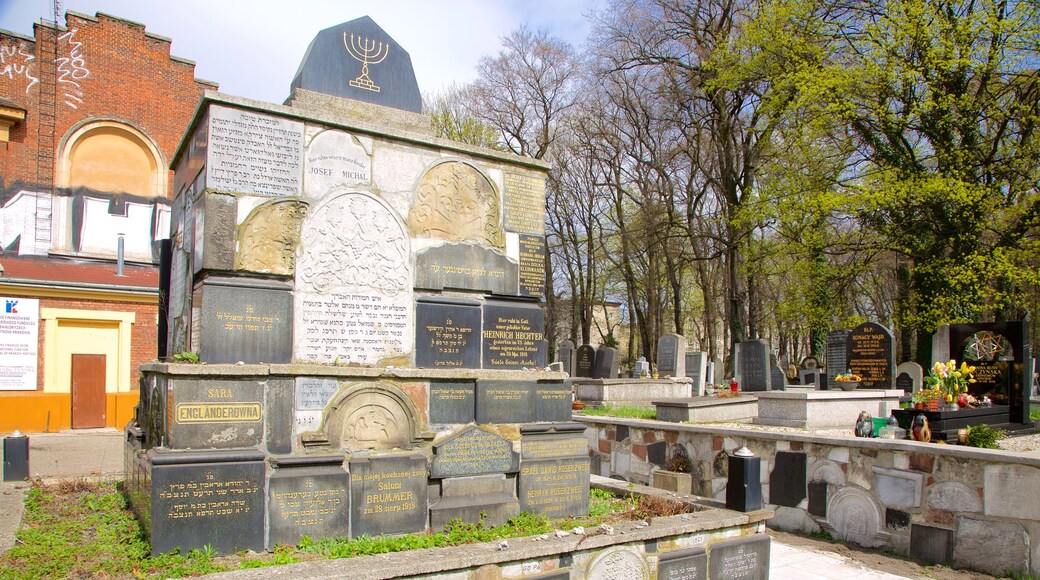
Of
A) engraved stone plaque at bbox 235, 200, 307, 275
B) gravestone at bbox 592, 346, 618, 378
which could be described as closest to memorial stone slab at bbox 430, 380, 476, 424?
engraved stone plaque at bbox 235, 200, 307, 275

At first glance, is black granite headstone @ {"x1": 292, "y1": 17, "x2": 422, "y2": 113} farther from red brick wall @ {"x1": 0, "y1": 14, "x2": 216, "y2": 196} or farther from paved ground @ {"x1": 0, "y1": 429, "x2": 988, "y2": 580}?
red brick wall @ {"x1": 0, "y1": 14, "x2": 216, "y2": 196}

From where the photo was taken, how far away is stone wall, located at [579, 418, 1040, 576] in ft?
22.6

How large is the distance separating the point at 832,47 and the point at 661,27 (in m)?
6.86

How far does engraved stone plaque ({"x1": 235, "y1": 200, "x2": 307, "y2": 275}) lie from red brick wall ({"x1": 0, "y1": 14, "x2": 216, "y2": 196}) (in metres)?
15.0

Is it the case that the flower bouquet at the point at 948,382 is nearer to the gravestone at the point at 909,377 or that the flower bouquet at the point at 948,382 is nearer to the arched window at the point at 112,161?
the gravestone at the point at 909,377

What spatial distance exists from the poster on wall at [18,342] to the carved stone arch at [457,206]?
14695 millimetres

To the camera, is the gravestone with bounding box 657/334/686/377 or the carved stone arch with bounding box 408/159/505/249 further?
the gravestone with bounding box 657/334/686/377

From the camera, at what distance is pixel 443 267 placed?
6.49 meters

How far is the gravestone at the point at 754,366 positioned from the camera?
1633 centimetres

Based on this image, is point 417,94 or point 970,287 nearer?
point 417,94

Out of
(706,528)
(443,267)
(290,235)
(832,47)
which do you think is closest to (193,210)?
(290,235)

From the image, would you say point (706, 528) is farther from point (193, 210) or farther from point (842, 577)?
point (193, 210)

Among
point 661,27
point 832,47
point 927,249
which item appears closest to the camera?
point 927,249

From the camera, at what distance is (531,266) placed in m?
7.04
